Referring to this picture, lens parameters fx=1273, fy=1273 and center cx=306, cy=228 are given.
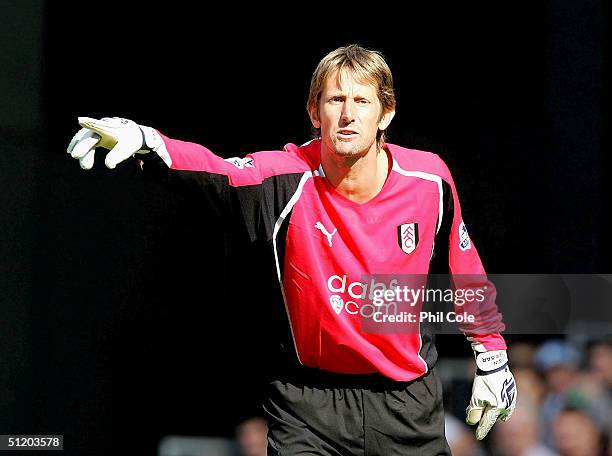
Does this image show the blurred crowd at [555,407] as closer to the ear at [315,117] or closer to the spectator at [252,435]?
the spectator at [252,435]

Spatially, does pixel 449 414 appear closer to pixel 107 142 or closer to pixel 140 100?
pixel 140 100

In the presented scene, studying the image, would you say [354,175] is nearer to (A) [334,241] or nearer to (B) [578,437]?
(A) [334,241]

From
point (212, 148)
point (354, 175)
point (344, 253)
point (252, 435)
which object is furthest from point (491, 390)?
point (212, 148)

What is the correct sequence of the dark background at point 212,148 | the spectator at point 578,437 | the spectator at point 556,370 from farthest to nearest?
the dark background at point 212,148 → the spectator at point 556,370 → the spectator at point 578,437

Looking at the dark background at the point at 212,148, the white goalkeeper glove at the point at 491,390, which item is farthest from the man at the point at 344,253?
the dark background at the point at 212,148

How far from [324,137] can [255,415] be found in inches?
70.0

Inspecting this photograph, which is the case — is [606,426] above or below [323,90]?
below

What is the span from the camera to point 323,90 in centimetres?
Answer: 383

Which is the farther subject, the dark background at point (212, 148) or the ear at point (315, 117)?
the dark background at point (212, 148)

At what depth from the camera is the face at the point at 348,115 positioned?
374cm

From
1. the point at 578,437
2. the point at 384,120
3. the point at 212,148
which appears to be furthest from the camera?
the point at 212,148

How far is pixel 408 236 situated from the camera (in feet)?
12.5

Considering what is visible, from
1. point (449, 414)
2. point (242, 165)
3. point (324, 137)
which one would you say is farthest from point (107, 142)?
point (449, 414)

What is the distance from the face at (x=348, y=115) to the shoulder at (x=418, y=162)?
108mm
